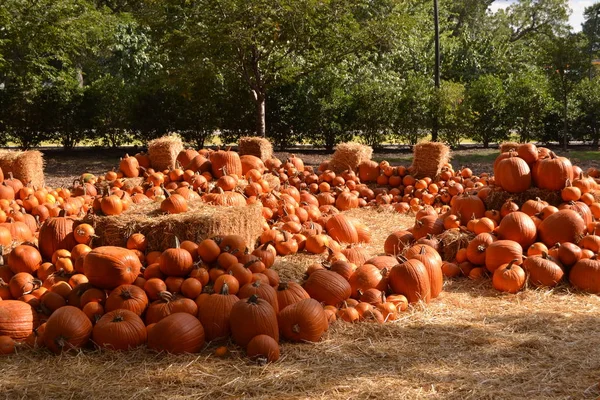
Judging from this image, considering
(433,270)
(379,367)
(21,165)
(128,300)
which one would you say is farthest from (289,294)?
(21,165)

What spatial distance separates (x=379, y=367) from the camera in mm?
3523

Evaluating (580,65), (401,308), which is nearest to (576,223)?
(401,308)

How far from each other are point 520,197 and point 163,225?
394cm

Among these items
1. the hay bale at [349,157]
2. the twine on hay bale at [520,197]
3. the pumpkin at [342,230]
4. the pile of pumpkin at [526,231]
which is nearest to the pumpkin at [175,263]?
the pile of pumpkin at [526,231]

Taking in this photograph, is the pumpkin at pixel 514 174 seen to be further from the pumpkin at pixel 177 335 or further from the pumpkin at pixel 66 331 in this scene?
the pumpkin at pixel 66 331

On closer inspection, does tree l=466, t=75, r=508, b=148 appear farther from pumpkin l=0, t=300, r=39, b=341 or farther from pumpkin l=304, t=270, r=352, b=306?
pumpkin l=0, t=300, r=39, b=341

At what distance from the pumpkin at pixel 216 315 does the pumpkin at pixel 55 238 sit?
181cm

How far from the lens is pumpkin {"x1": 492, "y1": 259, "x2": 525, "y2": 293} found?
501 centimetres

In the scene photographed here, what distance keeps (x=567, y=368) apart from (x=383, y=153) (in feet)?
45.8

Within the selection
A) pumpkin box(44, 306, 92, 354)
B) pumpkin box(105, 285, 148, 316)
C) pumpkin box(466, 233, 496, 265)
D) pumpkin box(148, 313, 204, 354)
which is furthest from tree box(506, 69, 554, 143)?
pumpkin box(44, 306, 92, 354)

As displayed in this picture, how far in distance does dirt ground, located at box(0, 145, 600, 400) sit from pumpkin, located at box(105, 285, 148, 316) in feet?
1.28

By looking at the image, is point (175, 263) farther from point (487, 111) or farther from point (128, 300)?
point (487, 111)

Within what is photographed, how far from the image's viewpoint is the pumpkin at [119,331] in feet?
12.3

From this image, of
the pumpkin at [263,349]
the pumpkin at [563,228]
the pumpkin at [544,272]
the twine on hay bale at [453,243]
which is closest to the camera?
the pumpkin at [263,349]
